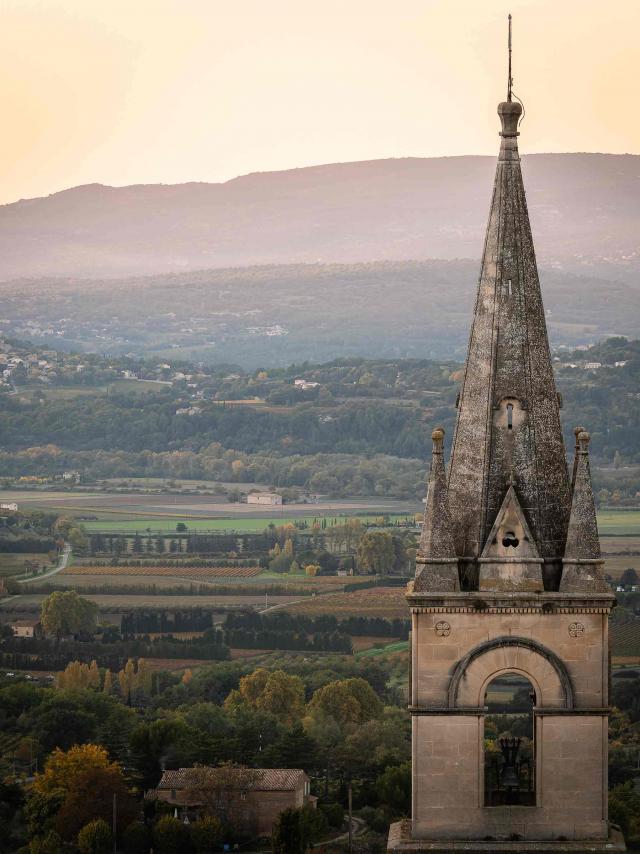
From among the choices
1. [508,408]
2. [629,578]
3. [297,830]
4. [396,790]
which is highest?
[508,408]

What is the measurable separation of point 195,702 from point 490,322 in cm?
9954

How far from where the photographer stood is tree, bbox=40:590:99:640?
164m

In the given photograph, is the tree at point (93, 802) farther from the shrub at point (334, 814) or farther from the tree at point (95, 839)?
the shrub at point (334, 814)

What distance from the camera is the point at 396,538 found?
196m

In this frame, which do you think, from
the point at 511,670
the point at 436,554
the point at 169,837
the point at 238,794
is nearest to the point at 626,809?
the point at 169,837


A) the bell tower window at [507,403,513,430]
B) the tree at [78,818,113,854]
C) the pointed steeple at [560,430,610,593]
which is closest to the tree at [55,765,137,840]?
the tree at [78,818,113,854]

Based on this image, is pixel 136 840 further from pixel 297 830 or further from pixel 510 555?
pixel 510 555

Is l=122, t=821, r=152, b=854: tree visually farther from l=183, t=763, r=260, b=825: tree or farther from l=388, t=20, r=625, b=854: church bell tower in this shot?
l=388, t=20, r=625, b=854: church bell tower

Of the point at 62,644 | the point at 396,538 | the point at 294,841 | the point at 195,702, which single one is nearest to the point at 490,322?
the point at 294,841

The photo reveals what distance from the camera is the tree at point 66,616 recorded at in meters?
164

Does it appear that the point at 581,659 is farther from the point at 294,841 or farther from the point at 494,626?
the point at 294,841

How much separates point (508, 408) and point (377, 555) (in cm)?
15519

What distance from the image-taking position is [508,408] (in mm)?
35969

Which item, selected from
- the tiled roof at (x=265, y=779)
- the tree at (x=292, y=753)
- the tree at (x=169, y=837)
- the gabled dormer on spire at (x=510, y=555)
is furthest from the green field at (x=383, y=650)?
the gabled dormer on spire at (x=510, y=555)
